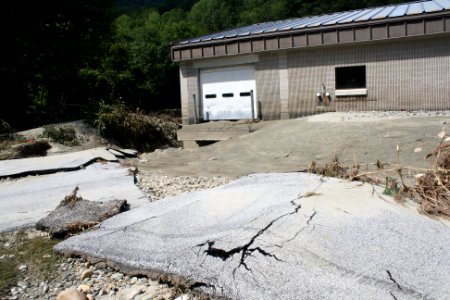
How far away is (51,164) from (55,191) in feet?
8.90

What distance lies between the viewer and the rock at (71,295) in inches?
162

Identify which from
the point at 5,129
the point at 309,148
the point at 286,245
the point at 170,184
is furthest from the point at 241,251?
the point at 5,129

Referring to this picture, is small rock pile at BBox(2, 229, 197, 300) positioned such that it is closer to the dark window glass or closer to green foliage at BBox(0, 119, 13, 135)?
the dark window glass

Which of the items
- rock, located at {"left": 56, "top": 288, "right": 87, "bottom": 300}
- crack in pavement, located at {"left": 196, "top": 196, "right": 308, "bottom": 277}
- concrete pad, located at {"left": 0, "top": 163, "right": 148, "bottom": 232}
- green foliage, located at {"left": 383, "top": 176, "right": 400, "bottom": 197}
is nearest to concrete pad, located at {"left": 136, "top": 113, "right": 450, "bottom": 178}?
concrete pad, located at {"left": 0, "top": 163, "right": 148, "bottom": 232}

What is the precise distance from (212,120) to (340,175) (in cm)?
1088

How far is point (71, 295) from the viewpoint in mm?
→ 4148

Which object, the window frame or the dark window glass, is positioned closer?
the window frame

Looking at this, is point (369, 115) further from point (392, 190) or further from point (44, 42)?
point (44, 42)

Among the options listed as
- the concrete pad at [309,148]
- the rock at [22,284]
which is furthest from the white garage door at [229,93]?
the rock at [22,284]

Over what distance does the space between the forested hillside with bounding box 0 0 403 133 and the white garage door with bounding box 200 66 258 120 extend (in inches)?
154

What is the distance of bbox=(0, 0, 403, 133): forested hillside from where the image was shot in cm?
1723

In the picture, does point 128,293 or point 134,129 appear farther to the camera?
point 134,129

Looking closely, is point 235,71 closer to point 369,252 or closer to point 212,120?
point 212,120

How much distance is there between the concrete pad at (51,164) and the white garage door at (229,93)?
6.00 m
